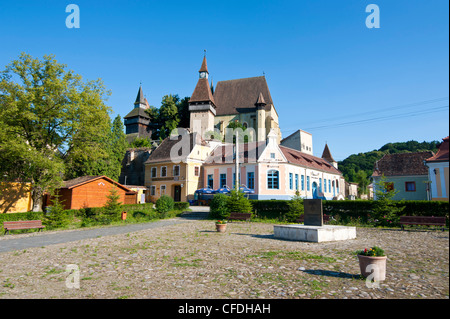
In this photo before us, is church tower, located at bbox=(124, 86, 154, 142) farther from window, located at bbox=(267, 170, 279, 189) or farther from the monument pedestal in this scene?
the monument pedestal

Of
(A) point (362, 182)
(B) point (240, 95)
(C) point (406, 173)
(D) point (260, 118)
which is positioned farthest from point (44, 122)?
(A) point (362, 182)

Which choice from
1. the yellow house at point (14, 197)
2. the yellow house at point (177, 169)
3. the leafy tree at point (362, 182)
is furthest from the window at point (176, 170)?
the leafy tree at point (362, 182)

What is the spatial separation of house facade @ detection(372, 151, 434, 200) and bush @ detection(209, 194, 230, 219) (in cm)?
1867

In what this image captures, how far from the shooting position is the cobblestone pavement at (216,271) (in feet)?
18.9

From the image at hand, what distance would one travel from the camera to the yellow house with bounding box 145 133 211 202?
3978cm

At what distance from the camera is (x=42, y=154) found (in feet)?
80.1

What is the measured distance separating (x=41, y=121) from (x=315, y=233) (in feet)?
82.4

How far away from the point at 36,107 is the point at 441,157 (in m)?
28.8

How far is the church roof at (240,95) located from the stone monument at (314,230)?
55145mm

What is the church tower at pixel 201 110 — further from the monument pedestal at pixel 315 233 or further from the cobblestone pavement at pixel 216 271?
the cobblestone pavement at pixel 216 271

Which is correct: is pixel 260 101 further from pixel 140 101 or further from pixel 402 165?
pixel 140 101

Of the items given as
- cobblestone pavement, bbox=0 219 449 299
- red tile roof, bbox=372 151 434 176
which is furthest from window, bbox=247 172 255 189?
cobblestone pavement, bbox=0 219 449 299

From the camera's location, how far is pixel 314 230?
507 inches
